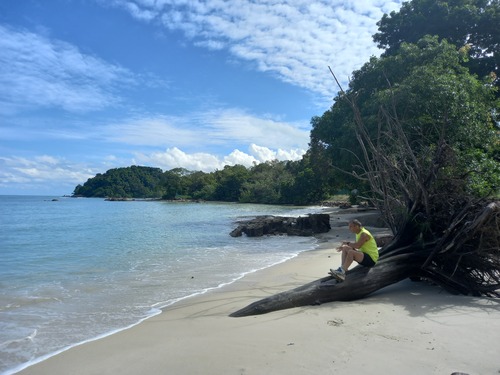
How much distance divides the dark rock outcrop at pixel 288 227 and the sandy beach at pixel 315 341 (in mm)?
13821

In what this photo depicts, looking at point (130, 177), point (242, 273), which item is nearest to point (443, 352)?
point (242, 273)

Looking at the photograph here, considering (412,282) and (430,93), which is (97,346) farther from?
(430,93)

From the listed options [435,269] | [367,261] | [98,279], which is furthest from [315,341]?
[98,279]

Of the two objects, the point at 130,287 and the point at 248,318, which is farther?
the point at 130,287

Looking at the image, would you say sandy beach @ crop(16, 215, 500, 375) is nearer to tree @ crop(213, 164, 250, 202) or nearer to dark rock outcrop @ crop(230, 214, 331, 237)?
dark rock outcrop @ crop(230, 214, 331, 237)

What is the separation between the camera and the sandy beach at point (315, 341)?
3.93 metres

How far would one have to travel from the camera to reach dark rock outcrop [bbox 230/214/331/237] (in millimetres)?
20734

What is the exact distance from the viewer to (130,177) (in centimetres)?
14425

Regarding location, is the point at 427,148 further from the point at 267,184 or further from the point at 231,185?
the point at 231,185

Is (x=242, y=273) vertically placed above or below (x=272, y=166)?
below

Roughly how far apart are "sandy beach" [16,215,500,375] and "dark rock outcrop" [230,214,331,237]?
13821mm

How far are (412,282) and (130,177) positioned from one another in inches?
5708

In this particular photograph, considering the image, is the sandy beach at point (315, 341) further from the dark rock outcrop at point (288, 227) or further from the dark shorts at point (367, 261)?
the dark rock outcrop at point (288, 227)

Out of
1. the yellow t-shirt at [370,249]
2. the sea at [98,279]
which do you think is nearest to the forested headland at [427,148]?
the yellow t-shirt at [370,249]
